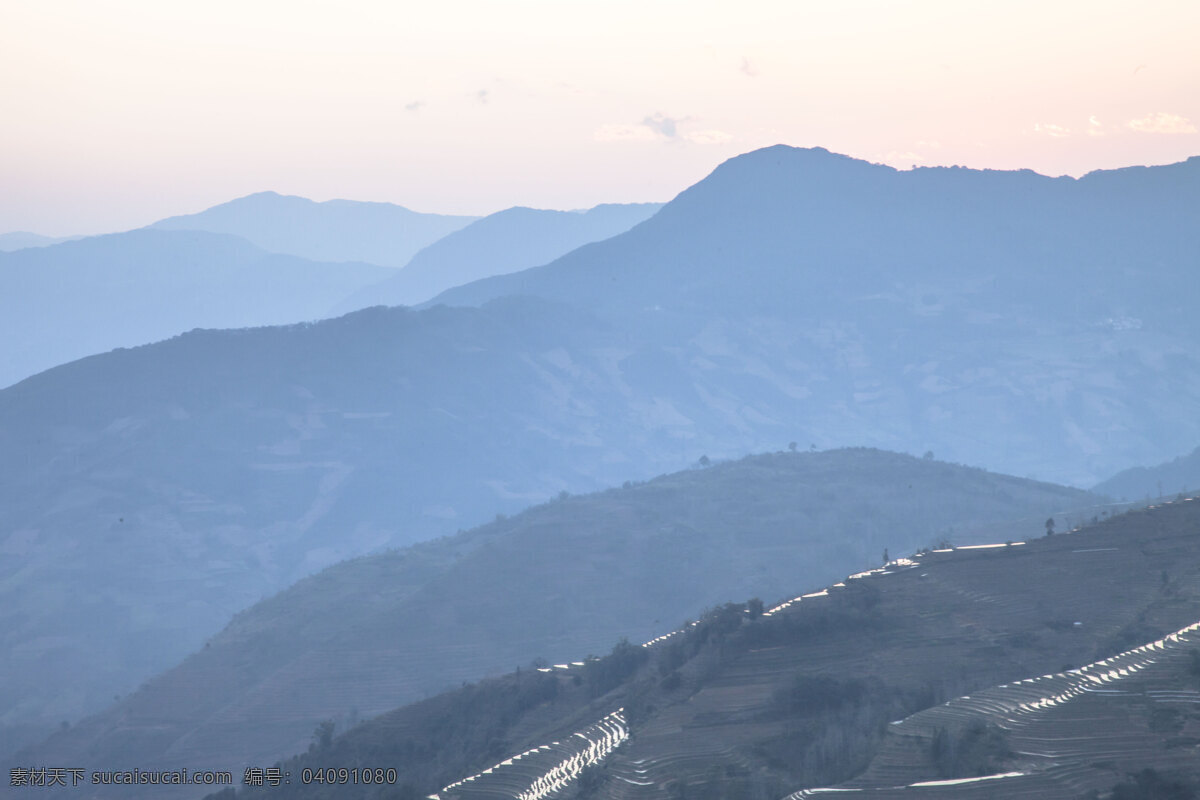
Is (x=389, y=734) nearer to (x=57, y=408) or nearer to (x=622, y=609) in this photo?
(x=622, y=609)

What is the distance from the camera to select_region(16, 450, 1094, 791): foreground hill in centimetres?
7631

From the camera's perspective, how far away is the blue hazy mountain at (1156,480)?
385 feet

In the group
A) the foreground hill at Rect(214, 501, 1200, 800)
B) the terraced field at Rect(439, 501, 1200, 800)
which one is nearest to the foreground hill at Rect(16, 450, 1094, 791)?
the foreground hill at Rect(214, 501, 1200, 800)

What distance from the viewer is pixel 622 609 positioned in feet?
285

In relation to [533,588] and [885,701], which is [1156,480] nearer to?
[533,588]

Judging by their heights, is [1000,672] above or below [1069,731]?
above

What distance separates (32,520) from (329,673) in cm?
9464

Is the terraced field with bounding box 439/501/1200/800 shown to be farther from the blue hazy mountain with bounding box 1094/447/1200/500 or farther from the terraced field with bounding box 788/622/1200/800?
the blue hazy mountain with bounding box 1094/447/1200/500

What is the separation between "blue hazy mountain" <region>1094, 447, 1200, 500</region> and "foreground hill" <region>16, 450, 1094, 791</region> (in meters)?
15.9

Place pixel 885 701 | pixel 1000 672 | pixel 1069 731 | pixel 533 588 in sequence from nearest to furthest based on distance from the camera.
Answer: pixel 1069 731 < pixel 885 701 < pixel 1000 672 < pixel 533 588

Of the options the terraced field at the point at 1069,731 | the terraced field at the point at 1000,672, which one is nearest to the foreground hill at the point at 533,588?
the terraced field at the point at 1000,672

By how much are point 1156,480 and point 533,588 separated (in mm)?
65798

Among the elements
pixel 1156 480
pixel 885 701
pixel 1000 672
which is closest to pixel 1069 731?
pixel 885 701

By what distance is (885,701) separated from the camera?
112 feet
